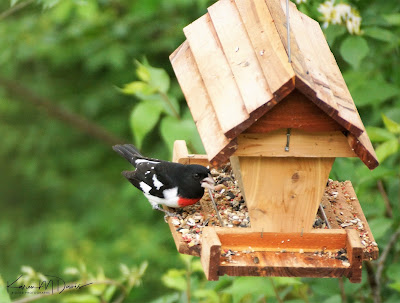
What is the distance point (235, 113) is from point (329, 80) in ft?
1.67

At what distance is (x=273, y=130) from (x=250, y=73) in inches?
9.9

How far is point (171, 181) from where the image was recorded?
3.47 m

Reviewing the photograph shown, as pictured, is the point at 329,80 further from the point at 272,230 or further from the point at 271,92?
the point at 272,230

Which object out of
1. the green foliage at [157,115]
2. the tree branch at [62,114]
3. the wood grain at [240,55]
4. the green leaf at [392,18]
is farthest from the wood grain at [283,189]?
the tree branch at [62,114]

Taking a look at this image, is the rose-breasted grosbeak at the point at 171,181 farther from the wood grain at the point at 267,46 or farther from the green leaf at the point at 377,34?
the green leaf at the point at 377,34

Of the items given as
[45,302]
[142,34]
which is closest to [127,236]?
[45,302]

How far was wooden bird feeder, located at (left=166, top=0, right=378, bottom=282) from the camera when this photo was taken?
2.49 metres

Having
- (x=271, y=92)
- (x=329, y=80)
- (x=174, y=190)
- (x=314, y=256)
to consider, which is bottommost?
(x=314, y=256)

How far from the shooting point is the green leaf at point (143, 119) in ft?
12.3

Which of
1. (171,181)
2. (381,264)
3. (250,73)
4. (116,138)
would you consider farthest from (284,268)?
(116,138)

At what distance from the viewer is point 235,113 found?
2486 mm

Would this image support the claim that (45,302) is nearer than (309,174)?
No

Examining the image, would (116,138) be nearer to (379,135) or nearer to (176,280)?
(176,280)

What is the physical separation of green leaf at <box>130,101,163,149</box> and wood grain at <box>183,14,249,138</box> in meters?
0.71
